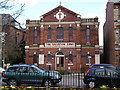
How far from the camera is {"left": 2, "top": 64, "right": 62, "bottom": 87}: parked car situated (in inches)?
582

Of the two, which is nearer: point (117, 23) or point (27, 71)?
point (27, 71)

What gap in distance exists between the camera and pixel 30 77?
14766mm

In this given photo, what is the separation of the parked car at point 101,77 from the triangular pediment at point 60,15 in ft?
67.3

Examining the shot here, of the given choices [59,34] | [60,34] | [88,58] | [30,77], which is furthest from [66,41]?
[30,77]

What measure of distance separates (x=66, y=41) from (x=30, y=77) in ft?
66.4

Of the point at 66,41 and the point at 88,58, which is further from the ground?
the point at 66,41

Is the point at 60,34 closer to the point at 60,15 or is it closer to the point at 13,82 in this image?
the point at 60,15

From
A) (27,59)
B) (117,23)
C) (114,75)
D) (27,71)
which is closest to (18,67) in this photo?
(27,71)

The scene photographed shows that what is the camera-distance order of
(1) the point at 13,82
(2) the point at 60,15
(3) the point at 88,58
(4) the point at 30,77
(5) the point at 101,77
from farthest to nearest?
(2) the point at 60,15, (3) the point at 88,58, (1) the point at 13,82, (4) the point at 30,77, (5) the point at 101,77

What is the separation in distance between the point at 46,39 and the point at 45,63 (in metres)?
4.37

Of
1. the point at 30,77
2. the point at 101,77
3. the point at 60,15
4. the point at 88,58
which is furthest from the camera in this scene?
the point at 60,15

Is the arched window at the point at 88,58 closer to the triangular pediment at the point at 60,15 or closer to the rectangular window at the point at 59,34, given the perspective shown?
the rectangular window at the point at 59,34

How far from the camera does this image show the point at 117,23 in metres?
29.2

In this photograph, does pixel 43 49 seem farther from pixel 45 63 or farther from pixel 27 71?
pixel 27 71
